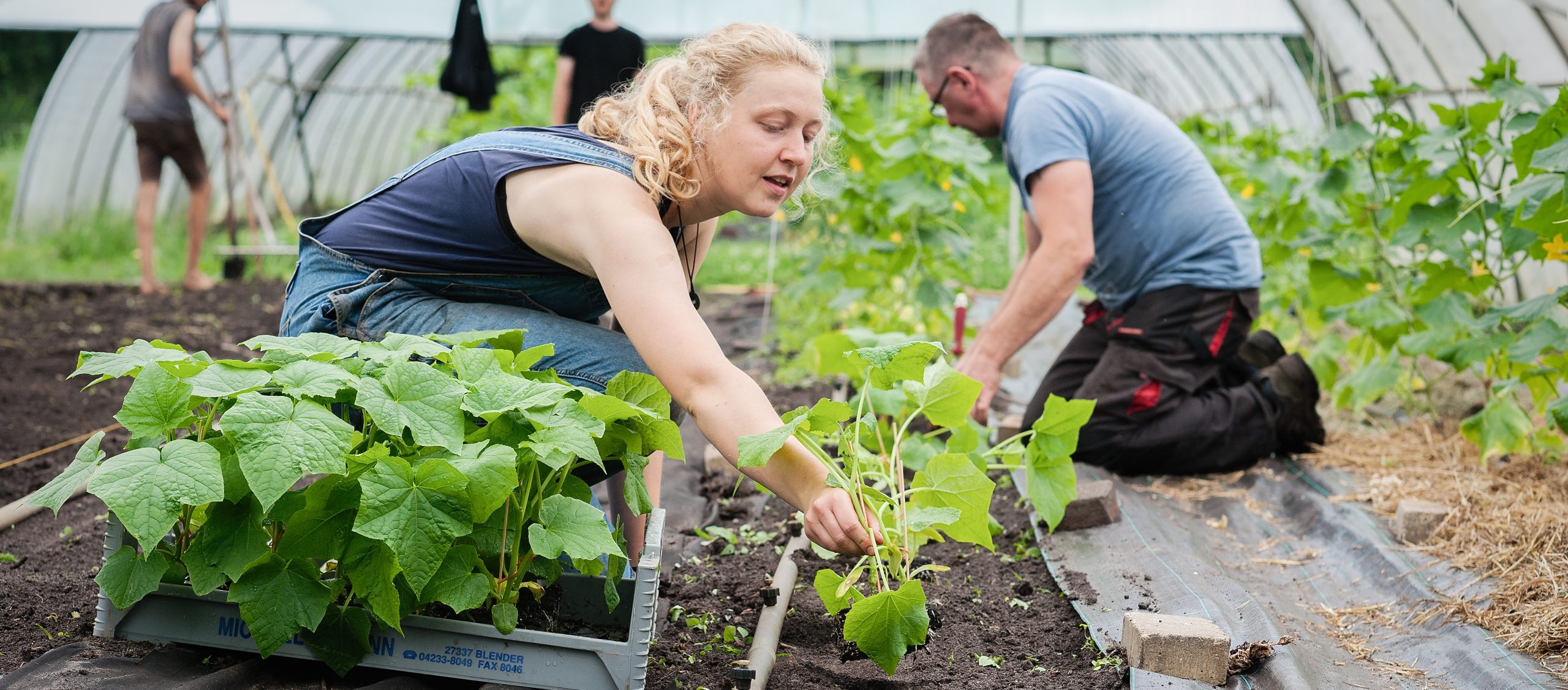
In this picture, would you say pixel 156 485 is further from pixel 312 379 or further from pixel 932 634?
pixel 932 634

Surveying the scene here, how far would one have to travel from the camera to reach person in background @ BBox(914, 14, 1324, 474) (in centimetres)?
309

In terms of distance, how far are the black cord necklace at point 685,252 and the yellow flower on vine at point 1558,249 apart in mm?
1940

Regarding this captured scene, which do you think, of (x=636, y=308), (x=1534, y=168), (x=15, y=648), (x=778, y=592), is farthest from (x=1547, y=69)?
(x=15, y=648)

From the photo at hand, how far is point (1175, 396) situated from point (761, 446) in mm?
2095

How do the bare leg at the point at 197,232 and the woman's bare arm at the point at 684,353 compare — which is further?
the bare leg at the point at 197,232

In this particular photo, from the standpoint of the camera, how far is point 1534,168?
242 centimetres

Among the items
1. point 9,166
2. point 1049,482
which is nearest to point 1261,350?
point 1049,482

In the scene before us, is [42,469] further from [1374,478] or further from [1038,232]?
[1374,478]

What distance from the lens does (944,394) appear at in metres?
1.96

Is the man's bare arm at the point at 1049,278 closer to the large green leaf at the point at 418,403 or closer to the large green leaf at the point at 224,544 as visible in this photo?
the large green leaf at the point at 418,403

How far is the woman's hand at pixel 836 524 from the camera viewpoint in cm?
148

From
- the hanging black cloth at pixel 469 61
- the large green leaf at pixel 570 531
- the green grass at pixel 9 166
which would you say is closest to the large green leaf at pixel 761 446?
the large green leaf at pixel 570 531

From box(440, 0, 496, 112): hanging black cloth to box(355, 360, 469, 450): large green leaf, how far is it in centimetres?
494

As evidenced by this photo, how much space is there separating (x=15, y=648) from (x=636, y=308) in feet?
3.61
